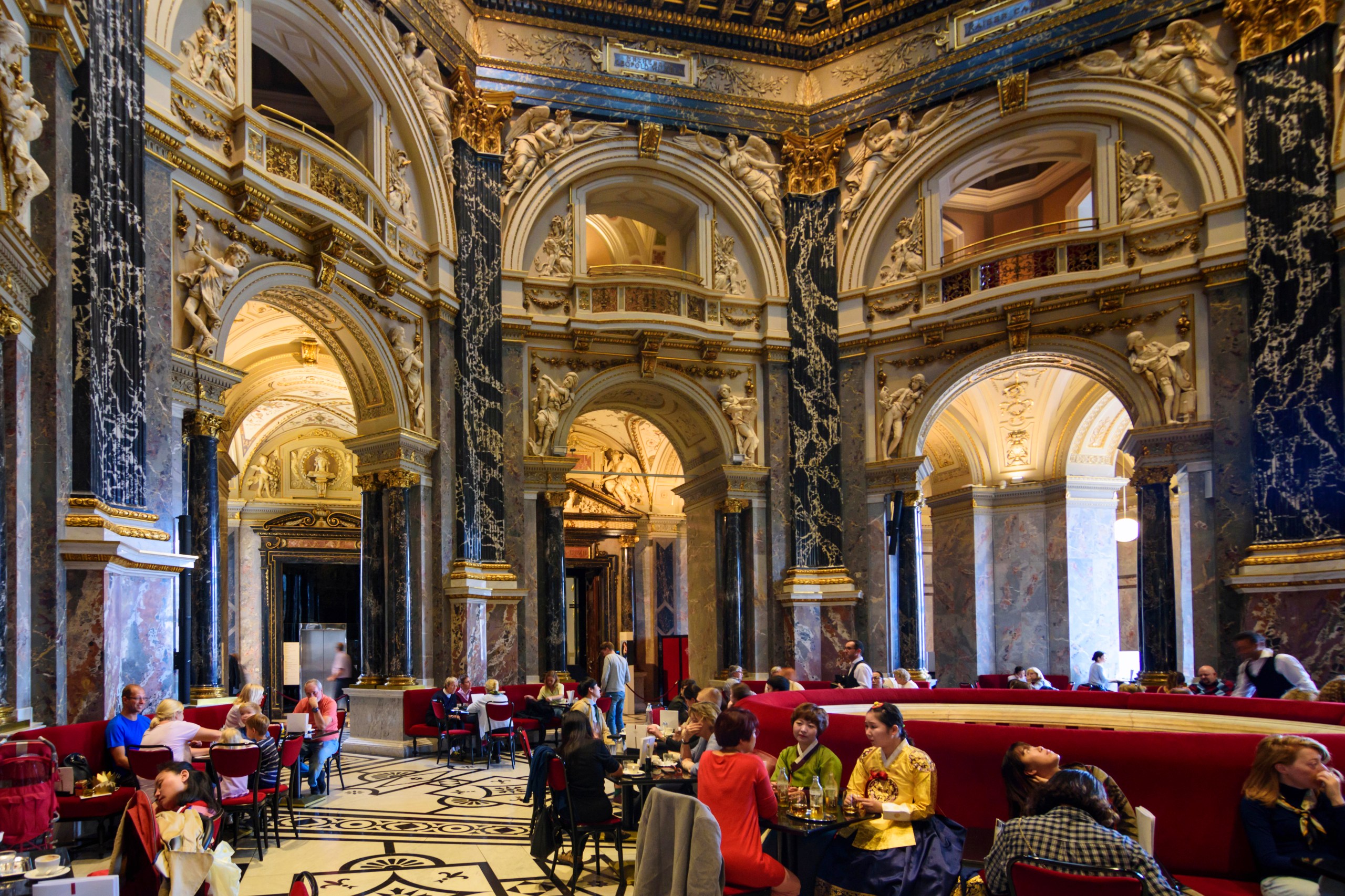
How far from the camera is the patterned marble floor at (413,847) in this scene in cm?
689

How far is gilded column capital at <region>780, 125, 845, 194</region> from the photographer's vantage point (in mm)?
17109

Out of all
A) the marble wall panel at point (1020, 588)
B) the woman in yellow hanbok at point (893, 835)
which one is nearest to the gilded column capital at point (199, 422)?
the woman in yellow hanbok at point (893, 835)

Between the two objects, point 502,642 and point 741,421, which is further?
point 741,421

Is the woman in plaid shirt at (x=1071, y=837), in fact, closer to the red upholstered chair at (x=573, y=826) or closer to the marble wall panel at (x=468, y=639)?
the red upholstered chair at (x=573, y=826)

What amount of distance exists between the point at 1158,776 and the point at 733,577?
11.2 meters

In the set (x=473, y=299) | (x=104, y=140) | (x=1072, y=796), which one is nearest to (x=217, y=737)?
(x=104, y=140)

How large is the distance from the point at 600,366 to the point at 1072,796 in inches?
507

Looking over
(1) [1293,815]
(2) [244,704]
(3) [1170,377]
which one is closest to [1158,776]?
(1) [1293,815]

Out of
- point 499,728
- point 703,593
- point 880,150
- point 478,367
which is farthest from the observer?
point 703,593

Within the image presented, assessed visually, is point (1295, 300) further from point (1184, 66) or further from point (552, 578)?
point (552, 578)

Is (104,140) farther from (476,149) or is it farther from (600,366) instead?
(600,366)

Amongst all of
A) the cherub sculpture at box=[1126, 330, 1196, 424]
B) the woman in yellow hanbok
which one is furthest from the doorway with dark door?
the woman in yellow hanbok

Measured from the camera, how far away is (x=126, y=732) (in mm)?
7676

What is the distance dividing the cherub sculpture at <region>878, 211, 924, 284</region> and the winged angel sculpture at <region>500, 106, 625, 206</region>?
5.12 meters
